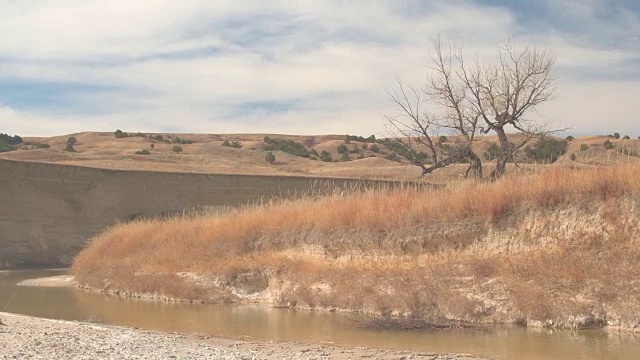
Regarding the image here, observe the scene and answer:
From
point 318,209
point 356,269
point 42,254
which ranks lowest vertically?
point 42,254

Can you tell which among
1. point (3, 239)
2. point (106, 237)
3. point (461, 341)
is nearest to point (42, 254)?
point (3, 239)

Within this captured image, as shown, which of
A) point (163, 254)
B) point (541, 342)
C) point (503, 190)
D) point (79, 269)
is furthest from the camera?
point (79, 269)

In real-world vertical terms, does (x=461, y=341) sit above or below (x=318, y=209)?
below

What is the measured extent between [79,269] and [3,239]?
9317 mm

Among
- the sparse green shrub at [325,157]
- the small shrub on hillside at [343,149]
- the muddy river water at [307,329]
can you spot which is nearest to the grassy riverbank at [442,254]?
the muddy river water at [307,329]

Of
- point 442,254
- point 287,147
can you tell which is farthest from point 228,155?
point 442,254

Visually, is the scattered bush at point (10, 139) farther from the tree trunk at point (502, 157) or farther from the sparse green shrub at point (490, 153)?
the tree trunk at point (502, 157)

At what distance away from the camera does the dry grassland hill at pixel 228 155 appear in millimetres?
57719

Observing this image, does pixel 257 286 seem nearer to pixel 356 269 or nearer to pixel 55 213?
pixel 356 269

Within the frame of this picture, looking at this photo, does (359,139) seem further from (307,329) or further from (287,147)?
(307,329)

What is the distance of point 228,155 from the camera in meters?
80.4

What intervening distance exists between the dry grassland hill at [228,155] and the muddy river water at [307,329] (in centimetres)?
2656

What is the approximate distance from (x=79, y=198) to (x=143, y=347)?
2698 cm

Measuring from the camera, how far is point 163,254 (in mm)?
22922
